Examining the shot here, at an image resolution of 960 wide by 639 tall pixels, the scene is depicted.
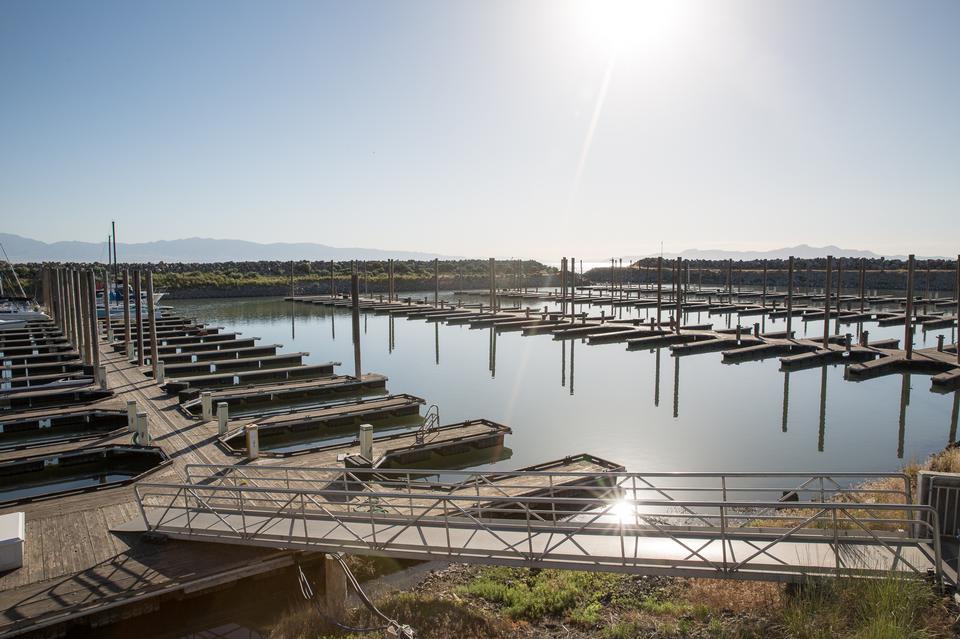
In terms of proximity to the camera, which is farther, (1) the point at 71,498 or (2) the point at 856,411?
(2) the point at 856,411

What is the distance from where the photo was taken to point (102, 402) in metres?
19.2

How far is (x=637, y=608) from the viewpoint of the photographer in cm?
780

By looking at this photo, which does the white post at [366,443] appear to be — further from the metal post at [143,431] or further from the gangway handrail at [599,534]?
the metal post at [143,431]

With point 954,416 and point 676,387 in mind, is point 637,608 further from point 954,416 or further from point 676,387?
point 676,387

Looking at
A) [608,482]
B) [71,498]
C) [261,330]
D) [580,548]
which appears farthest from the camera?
[261,330]

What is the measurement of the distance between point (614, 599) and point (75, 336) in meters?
30.3

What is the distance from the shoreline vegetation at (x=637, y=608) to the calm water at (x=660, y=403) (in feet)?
20.0

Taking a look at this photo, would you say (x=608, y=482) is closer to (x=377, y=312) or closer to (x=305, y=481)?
(x=305, y=481)

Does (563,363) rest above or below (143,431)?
below

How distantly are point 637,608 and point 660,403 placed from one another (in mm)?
14894

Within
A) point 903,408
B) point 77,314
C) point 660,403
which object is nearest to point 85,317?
point 77,314

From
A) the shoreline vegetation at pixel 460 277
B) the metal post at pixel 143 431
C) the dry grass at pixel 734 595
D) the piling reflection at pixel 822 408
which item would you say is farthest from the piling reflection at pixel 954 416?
the shoreline vegetation at pixel 460 277

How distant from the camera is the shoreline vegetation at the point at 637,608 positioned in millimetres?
6062

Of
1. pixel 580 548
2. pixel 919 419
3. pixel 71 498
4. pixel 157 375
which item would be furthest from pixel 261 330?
pixel 580 548
